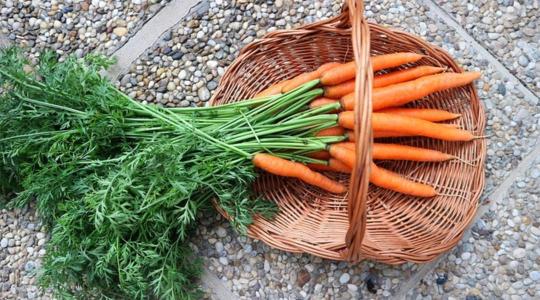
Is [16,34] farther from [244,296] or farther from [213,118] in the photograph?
[244,296]

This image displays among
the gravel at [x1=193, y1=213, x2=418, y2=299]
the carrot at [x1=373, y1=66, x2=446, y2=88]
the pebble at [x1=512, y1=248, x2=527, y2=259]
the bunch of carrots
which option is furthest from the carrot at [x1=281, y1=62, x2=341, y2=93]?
the pebble at [x1=512, y1=248, x2=527, y2=259]

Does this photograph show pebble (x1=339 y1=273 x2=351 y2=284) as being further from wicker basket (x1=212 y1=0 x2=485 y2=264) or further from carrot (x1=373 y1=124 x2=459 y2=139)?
carrot (x1=373 y1=124 x2=459 y2=139)

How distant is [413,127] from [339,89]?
0.17 metres

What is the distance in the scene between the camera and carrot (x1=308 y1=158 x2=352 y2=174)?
1.32 metres

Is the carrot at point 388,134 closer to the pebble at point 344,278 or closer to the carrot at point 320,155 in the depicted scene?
the carrot at point 320,155

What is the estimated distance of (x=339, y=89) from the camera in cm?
132

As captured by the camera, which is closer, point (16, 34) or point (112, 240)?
point (112, 240)

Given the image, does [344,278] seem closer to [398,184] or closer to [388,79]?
[398,184]

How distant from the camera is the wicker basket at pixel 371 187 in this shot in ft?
4.20

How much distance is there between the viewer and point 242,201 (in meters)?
1.28

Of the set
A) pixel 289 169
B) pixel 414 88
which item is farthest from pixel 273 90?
pixel 414 88

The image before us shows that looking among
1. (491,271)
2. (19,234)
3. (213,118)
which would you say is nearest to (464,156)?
(491,271)

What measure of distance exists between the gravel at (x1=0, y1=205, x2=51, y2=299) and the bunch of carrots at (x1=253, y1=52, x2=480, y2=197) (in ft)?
1.94

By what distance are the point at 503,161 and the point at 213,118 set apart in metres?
0.64
